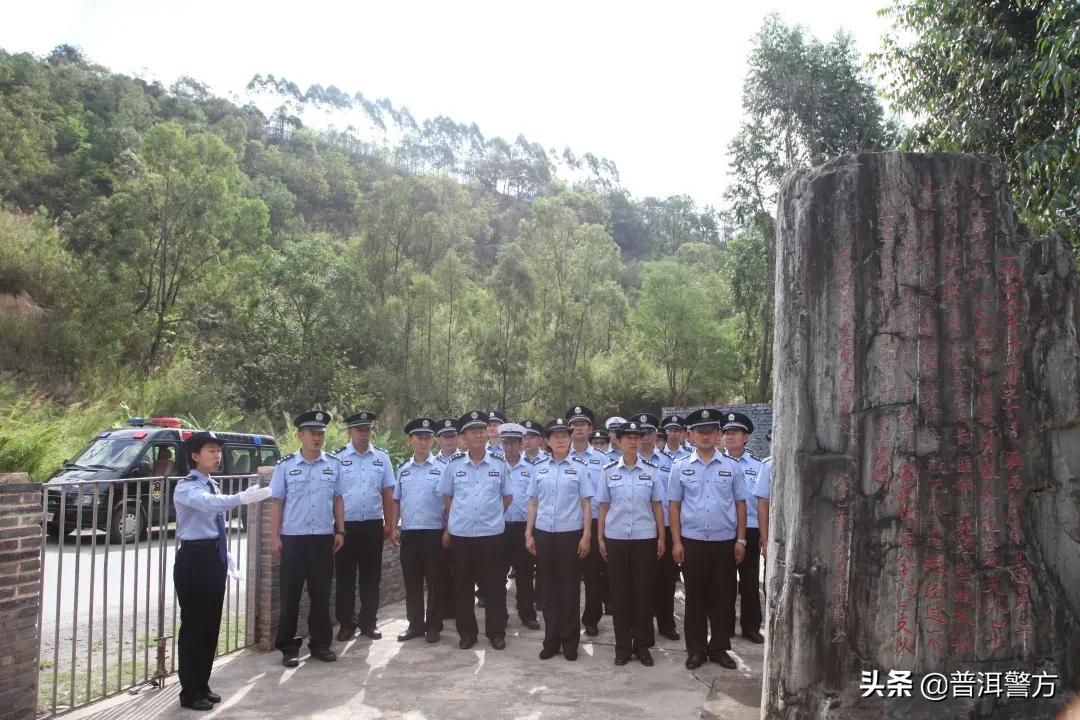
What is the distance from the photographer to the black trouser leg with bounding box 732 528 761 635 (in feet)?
18.7

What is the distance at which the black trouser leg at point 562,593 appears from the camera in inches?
202

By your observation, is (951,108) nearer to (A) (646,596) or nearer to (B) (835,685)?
(A) (646,596)

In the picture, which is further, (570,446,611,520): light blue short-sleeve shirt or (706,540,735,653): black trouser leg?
(570,446,611,520): light blue short-sleeve shirt

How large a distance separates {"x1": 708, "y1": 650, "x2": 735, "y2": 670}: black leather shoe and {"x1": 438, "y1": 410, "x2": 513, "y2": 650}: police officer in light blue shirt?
1.41 metres

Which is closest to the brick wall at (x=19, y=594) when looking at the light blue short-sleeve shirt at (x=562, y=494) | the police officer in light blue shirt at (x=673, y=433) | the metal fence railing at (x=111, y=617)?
the metal fence railing at (x=111, y=617)

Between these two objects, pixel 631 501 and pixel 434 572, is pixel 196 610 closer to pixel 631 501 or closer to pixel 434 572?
pixel 434 572


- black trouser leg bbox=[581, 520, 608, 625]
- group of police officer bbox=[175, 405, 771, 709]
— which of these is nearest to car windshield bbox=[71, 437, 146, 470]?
group of police officer bbox=[175, 405, 771, 709]

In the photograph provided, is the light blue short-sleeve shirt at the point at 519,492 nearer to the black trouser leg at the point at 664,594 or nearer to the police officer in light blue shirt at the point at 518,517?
the police officer in light blue shirt at the point at 518,517

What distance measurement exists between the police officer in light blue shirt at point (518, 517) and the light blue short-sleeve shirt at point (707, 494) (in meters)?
1.53

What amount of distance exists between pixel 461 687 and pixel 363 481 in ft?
5.56

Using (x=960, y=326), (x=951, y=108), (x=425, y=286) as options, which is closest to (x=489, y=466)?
(x=960, y=326)

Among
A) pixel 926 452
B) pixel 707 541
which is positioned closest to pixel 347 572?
pixel 707 541

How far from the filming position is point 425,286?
20172 millimetres

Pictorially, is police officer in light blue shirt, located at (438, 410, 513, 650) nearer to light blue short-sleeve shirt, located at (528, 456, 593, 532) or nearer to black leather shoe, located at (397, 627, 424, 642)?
black leather shoe, located at (397, 627, 424, 642)
